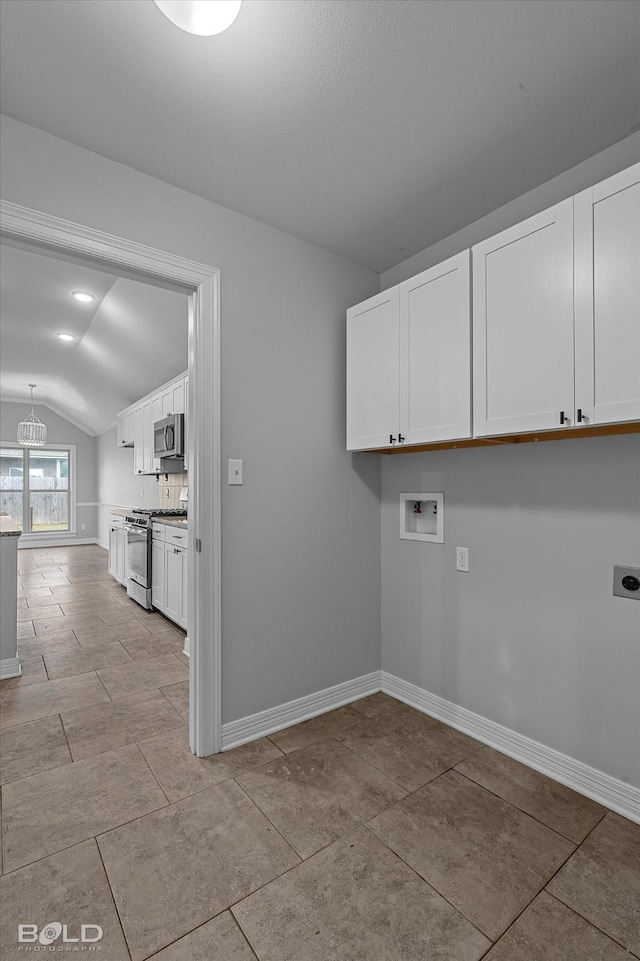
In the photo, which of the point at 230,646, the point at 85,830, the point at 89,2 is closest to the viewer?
the point at 89,2

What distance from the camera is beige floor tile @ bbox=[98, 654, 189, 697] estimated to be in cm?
291

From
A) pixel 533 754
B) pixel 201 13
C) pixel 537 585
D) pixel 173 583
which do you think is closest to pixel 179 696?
pixel 173 583

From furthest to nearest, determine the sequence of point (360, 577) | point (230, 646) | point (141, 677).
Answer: point (141, 677), point (360, 577), point (230, 646)

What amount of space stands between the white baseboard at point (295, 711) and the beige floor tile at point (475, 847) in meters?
0.75

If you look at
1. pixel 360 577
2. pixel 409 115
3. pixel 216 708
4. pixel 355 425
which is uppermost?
pixel 409 115

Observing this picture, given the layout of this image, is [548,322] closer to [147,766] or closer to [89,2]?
[89,2]

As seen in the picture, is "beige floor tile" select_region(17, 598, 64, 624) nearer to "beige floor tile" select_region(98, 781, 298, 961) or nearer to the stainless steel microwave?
the stainless steel microwave

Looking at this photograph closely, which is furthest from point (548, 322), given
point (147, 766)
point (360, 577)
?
point (147, 766)

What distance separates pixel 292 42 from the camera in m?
1.39

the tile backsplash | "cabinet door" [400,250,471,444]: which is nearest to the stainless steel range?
the tile backsplash

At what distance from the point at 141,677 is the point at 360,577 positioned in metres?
1.60

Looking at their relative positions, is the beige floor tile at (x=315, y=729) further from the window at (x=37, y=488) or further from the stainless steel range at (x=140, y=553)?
the window at (x=37, y=488)

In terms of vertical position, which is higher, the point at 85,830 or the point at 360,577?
the point at 360,577

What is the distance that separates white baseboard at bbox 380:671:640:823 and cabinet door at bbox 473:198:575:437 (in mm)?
1358
